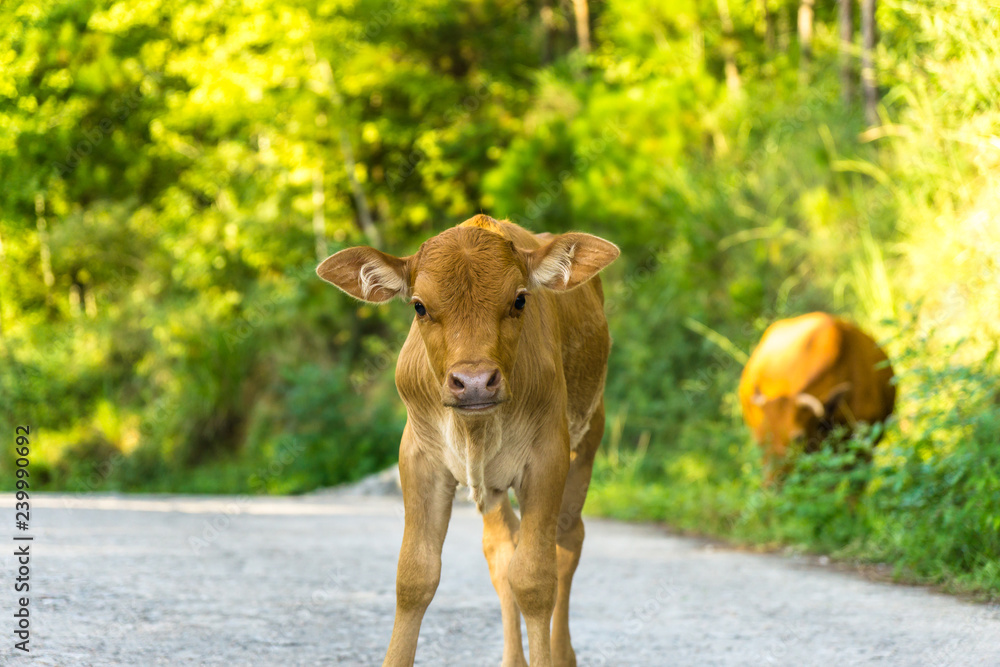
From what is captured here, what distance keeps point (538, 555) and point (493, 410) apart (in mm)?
702

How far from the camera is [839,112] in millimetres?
13750

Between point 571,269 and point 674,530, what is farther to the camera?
point 674,530

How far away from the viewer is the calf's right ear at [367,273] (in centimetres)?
377

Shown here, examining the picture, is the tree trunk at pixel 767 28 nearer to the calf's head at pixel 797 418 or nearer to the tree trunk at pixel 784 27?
the tree trunk at pixel 784 27

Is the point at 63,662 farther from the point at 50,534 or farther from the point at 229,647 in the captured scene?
the point at 50,534

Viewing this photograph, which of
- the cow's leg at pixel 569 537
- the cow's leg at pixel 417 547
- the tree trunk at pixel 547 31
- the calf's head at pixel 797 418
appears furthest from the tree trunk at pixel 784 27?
the cow's leg at pixel 417 547

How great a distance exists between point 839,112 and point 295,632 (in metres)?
11.4

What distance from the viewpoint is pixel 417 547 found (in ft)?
12.1

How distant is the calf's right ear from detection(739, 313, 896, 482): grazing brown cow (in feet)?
20.1

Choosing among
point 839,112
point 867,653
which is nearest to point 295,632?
point 867,653

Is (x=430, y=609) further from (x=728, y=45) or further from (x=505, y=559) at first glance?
(x=728, y=45)

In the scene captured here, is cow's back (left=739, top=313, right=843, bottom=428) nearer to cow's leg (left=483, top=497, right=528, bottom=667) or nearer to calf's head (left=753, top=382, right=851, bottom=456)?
calf's head (left=753, top=382, right=851, bottom=456)

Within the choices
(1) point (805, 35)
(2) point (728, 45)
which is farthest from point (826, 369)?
(1) point (805, 35)

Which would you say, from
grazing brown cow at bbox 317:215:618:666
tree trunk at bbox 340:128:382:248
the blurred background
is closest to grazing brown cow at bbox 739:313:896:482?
the blurred background
